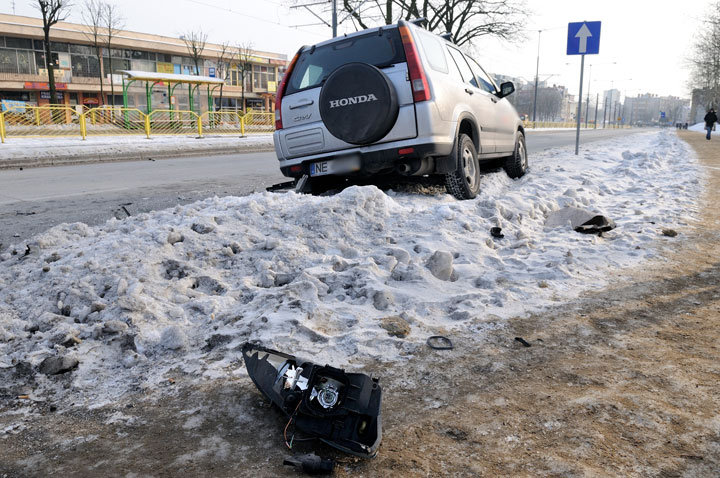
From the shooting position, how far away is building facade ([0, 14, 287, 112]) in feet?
148

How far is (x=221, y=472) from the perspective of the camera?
1.83 metres

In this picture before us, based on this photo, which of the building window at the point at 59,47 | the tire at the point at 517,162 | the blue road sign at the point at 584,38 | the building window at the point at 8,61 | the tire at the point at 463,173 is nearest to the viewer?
the tire at the point at 463,173

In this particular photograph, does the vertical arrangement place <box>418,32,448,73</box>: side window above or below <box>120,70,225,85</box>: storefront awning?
below

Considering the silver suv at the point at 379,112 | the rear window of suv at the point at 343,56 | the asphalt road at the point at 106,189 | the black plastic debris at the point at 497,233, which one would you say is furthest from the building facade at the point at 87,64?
the black plastic debris at the point at 497,233

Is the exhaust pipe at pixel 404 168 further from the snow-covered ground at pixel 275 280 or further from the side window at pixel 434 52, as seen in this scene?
the side window at pixel 434 52

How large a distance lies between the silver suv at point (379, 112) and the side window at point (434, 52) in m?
0.02

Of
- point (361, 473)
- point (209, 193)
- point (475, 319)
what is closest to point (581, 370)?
point (475, 319)

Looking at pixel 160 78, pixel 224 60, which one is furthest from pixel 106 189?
pixel 224 60

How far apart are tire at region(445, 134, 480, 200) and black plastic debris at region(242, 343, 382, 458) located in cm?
391

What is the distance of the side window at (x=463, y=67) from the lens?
649cm

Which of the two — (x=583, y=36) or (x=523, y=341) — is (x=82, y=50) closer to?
(x=583, y=36)

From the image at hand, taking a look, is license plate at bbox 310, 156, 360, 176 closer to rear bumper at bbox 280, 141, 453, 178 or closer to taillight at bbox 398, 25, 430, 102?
rear bumper at bbox 280, 141, 453, 178

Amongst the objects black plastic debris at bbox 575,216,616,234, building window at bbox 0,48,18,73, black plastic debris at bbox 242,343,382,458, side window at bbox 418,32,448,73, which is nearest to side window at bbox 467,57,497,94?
side window at bbox 418,32,448,73

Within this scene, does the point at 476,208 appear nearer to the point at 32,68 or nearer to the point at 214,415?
the point at 214,415
